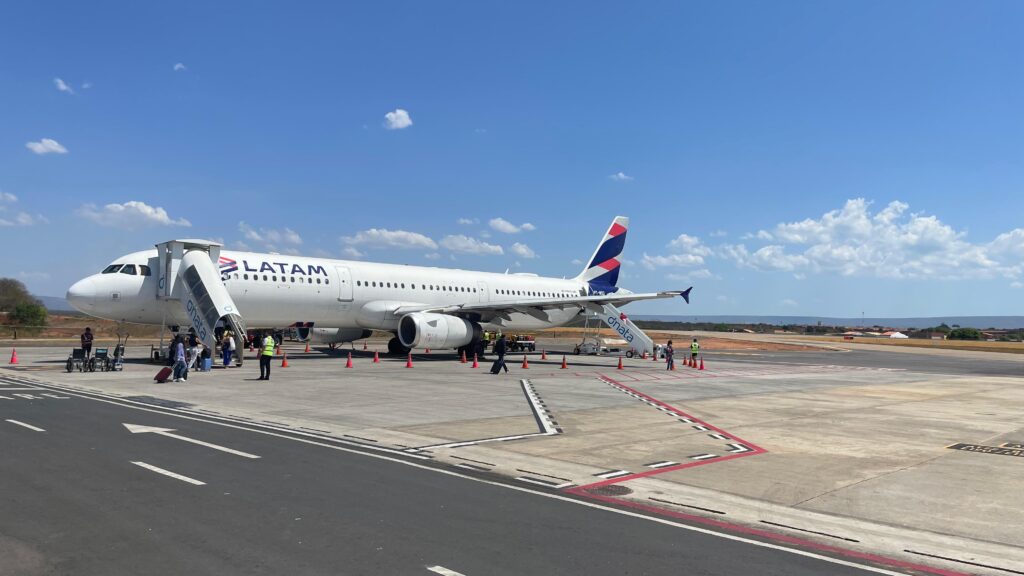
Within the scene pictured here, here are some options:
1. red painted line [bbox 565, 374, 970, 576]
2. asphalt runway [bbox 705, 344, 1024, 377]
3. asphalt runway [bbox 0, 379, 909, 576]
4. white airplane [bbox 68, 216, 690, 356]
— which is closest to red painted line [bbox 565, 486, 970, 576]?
red painted line [bbox 565, 374, 970, 576]

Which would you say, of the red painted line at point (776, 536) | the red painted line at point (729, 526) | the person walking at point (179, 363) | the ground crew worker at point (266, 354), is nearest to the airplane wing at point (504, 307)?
the ground crew worker at point (266, 354)

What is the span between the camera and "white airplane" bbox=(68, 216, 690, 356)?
89.3 ft

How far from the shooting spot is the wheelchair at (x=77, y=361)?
23.1 m

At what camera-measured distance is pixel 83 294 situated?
26391 mm

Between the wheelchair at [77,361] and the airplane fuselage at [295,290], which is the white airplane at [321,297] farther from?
the wheelchair at [77,361]

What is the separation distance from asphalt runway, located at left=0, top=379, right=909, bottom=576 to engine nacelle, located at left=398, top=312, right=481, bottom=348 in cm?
Answer: 2213

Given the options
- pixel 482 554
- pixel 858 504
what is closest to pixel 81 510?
pixel 482 554

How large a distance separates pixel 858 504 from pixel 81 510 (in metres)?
8.51

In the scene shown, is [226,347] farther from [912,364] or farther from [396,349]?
[912,364]

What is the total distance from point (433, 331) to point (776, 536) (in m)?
26.3

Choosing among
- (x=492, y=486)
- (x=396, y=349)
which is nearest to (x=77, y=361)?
(x=396, y=349)

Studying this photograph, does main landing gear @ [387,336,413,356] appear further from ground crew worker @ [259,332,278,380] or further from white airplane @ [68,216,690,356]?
ground crew worker @ [259,332,278,380]

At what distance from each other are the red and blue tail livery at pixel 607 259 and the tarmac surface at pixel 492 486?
31.5 meters

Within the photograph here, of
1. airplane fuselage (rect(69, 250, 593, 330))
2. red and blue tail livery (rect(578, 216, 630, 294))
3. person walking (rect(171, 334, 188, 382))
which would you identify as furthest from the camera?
red and blue tail livery (rect(578, 216, 630, 294))
